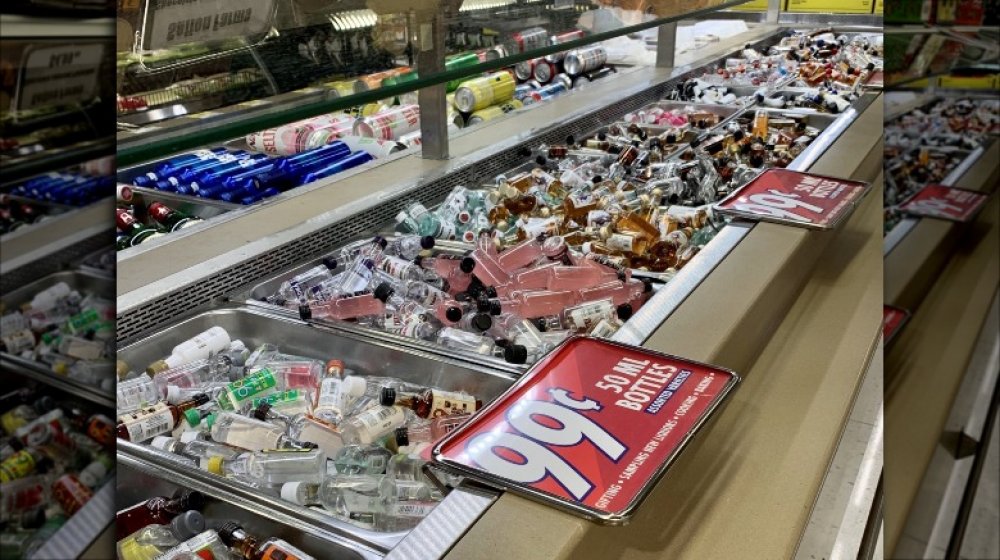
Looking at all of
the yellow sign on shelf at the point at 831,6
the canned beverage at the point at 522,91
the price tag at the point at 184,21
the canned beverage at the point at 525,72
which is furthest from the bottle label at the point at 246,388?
the yellow sign on shelf at the point at 831,6

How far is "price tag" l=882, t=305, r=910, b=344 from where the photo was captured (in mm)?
235

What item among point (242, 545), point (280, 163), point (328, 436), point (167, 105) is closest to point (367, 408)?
point (328, 436)

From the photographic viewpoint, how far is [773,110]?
4281mm

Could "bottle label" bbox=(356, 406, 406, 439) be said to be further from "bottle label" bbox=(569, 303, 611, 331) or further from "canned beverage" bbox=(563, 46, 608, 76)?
"canned beverage" bbox=(563, 46, 608, 76)

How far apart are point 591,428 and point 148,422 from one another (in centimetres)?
95

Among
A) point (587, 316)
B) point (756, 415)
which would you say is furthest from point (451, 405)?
point (756, 415)

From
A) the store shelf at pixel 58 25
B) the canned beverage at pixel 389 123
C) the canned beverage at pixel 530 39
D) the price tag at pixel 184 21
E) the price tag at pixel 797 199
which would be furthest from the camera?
the canned beverage at pixel 389 123

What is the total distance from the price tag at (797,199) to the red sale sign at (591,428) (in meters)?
1.07

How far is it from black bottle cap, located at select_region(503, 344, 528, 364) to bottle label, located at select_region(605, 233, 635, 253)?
0.80 m

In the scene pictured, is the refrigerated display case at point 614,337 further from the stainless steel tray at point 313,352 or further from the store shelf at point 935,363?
the store shelf at point 935,363

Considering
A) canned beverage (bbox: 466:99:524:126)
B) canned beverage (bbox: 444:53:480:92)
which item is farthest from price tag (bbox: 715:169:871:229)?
canned beverage (bbox: 466:99:524:126)

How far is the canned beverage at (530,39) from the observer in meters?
1.81

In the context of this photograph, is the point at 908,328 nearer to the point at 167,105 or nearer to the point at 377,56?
the point at 167,105

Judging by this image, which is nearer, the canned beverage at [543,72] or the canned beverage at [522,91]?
the canned beverage at [522,91]
